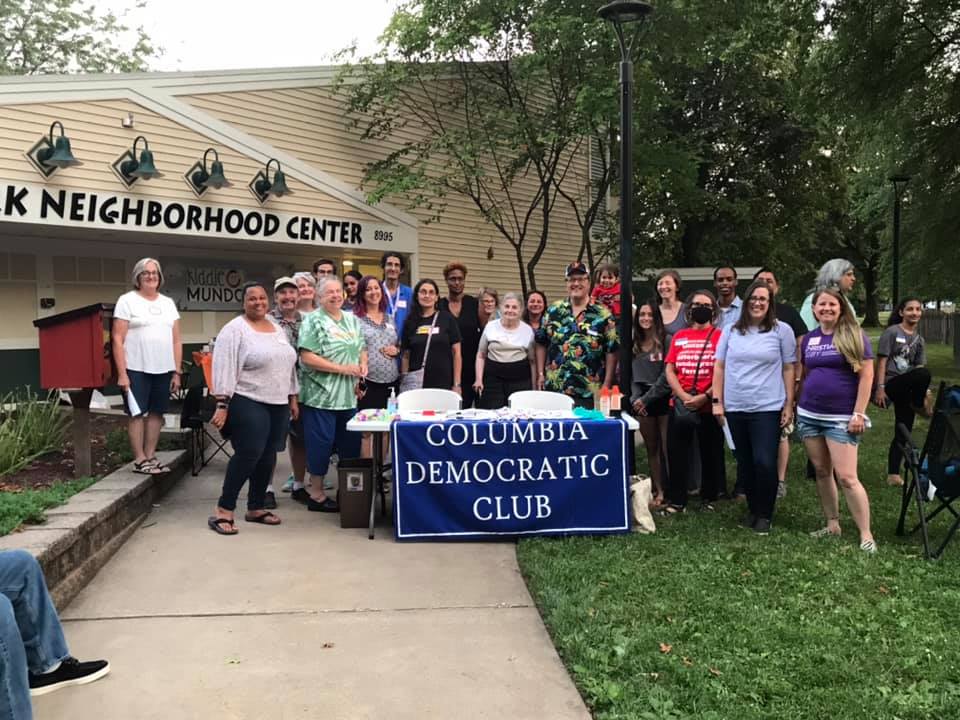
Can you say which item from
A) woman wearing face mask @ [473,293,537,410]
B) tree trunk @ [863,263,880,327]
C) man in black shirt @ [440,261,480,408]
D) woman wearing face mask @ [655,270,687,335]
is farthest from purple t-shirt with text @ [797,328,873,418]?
tree trunk @ [863,263,880,327]

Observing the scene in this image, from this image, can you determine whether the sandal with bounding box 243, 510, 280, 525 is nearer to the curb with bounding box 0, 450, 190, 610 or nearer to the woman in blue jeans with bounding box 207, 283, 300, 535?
the woman in blue jeans with bounding box 207, 283, 300, 535

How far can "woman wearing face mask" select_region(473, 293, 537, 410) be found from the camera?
6094 mm

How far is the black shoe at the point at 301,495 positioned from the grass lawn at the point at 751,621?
208 centimetres

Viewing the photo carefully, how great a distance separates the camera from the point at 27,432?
20.7ft

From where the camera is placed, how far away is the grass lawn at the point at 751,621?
9.56ft

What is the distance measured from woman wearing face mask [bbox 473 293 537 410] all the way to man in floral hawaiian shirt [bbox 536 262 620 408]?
0.22 metres

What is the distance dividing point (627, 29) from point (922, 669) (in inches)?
394

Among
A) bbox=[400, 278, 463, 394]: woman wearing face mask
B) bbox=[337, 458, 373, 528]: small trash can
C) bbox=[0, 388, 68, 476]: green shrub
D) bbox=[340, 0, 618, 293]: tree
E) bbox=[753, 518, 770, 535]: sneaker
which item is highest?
bbox=[340, 0, 618, 293]: tree

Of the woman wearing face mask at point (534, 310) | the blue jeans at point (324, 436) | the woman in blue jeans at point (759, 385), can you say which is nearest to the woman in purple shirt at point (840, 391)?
the woman in blue jeans at point (759, 385)

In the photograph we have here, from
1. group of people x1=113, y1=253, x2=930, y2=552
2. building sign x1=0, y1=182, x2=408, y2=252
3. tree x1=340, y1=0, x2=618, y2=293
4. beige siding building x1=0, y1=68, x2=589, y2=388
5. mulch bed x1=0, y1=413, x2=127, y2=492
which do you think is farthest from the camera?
tree x1=340, y1=0, x2=618, y2=293

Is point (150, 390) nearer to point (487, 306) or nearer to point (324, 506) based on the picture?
point (324, 506)

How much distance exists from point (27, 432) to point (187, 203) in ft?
16.0

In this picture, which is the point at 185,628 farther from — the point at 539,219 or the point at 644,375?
the point at 539,219

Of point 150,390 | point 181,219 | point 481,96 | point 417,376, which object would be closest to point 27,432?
point 150,390
